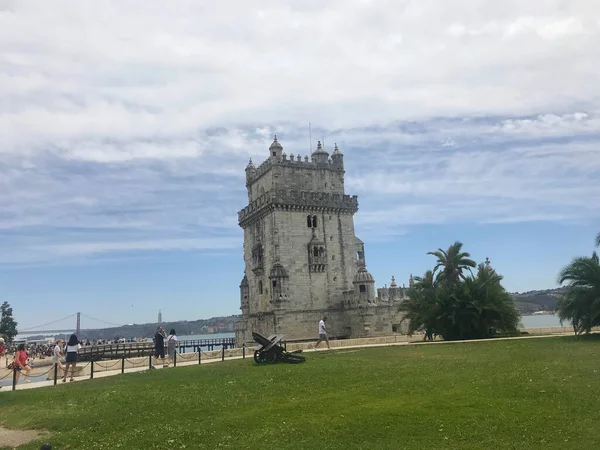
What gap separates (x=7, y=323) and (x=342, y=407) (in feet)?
298

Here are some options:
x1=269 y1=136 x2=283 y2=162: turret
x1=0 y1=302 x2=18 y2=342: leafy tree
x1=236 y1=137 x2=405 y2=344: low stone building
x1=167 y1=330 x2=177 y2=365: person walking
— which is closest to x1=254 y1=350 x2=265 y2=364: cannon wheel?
x1=167 y1=330 x2=177 y2=365: person walking

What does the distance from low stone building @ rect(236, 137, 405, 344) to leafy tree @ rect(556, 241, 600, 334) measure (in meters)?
20.7

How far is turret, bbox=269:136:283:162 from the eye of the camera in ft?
158

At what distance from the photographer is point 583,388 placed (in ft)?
41.7

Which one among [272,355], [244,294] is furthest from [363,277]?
[272,355]

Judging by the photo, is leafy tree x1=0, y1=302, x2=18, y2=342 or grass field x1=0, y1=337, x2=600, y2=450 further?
leafy tree x1=0, y1=302, x2=18, y2=342

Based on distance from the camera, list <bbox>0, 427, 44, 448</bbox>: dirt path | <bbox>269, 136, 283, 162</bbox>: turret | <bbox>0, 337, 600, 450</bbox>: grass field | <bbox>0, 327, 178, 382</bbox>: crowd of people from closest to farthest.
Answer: <bbox>0, 337, 600, 450</bbox>: grass field < <bbox>0, 427, 44, 448</bbox>: dirt path < <bbox>0, 327, 178, 382</bbox>: crowd of people < <bbox>269, 136, 283, 162</bbox>: turret

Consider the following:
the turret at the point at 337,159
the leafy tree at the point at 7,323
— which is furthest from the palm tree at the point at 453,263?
the leafy tree at the point at 7,323

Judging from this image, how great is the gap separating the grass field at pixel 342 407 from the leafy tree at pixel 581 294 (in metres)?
8.01

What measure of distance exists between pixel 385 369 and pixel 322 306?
93.8ft

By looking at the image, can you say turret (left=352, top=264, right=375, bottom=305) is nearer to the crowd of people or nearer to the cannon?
the crowd of people

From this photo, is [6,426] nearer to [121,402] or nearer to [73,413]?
[73,413]

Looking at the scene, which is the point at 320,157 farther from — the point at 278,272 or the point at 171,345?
the point at 171,345

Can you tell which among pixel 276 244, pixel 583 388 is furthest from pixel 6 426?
pixel 276 244
